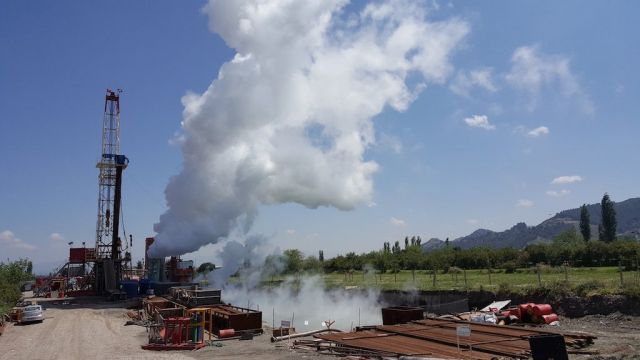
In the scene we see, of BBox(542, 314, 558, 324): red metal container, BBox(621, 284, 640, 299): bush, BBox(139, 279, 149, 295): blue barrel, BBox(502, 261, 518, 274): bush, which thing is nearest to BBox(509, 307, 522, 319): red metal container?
BBox(542, 314, 558, 324): red metal container

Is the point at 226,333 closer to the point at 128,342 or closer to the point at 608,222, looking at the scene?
the point at 128,342

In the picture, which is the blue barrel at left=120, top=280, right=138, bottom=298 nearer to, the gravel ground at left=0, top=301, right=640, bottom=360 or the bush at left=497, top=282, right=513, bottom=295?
the gravel ground at left=0, top=301, right=640, bottom=360

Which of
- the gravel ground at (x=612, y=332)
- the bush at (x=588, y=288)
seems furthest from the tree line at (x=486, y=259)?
the gravel ground at (x=612, y=332)

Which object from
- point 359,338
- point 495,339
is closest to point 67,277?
point 359,338

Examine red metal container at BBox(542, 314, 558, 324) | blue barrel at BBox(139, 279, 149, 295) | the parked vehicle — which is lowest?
red metal container at BBox(542, 314, 558, 324)

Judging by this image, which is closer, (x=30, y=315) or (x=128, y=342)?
(x=128, y=342)

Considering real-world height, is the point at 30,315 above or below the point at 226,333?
above

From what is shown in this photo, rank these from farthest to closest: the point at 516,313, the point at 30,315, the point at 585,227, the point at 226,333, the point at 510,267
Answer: the point at 585,227 < the point at 510,267 < the point at 30,315 < the point at 516,313 < the point at 226,333

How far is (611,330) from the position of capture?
84.2ft

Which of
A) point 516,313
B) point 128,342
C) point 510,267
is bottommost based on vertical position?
point 128,342

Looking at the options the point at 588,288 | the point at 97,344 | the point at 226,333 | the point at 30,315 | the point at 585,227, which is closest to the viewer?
the point at 97,344

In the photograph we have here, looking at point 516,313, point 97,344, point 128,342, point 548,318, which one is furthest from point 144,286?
point 548,318

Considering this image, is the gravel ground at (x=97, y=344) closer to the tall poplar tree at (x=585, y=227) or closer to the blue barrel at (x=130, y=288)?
the blue barrel at (x=130, y=288)

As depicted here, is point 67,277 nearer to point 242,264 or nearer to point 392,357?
point 242,264
